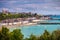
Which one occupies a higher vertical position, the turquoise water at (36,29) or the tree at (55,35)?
the turquoise water at (36,29)

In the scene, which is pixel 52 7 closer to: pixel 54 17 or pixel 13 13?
pixel 54 17

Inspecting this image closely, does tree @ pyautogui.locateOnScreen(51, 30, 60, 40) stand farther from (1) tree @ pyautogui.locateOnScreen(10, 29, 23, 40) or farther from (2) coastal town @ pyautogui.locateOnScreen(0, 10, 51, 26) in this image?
(1) tree @ pyautogui.locateOnScreen(10, 29, 23, 40)

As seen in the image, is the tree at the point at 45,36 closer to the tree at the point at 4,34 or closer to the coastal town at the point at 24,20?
the coastal town at the point at 24,20

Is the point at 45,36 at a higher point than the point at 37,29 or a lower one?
lower

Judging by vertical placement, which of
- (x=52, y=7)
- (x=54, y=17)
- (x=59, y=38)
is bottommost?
(x=59, y=38)

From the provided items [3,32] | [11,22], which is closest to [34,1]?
[11,22]

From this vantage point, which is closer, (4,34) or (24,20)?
(4,34)

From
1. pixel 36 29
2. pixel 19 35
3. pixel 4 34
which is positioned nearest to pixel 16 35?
pixel 19 35

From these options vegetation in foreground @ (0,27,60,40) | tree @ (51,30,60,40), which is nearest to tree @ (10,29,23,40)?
vegetation in foreground @ (0,27,60,40)

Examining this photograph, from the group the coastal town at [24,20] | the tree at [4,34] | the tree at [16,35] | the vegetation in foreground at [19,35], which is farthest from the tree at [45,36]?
the tree at [4,34]

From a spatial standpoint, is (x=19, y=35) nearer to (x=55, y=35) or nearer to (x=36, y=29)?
(x=36, y=29)

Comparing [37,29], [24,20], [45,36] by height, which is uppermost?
[24,20]
